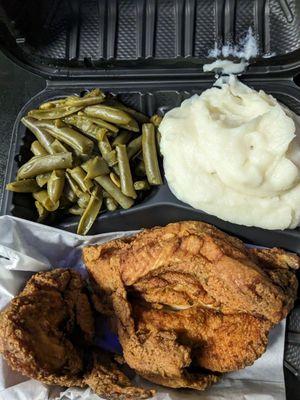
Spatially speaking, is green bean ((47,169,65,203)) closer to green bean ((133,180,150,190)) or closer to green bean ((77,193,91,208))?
green bean ((77,193,91,208))

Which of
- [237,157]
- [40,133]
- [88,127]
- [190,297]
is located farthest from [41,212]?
[237,157]

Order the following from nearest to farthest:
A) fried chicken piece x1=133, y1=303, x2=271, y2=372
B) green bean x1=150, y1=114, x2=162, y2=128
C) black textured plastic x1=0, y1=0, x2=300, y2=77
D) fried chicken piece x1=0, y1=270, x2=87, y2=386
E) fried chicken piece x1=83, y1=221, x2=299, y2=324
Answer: fried chicken piece x1=0, y1=270, x2=87, y2=386
fried chicken piece x1=83, y1=221, x2=299, y2=324
fried chicken piece x1=133, y1=303, x2=271, y2=372
green bean x1=150, y1=114, x2=162, y2=128
black textured plastic x1=0, y1=0, x2=300, y2=77

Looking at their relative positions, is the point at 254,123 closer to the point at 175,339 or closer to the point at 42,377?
the point at 175,339

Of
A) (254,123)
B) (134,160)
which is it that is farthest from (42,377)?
(254,123)

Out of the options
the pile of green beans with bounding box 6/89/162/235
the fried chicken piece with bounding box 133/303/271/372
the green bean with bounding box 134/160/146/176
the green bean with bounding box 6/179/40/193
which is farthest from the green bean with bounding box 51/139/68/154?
the fried chicken piece with bounding box 133/303/271/372

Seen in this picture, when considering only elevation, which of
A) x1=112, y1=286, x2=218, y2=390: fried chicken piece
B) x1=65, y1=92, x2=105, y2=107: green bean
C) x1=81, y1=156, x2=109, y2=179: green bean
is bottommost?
x1=112, y1=286, x2=218, y2=390: fried chicken piece

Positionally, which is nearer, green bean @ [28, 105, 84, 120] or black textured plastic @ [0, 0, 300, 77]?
green bean @ [28, 105, 84, 120]
